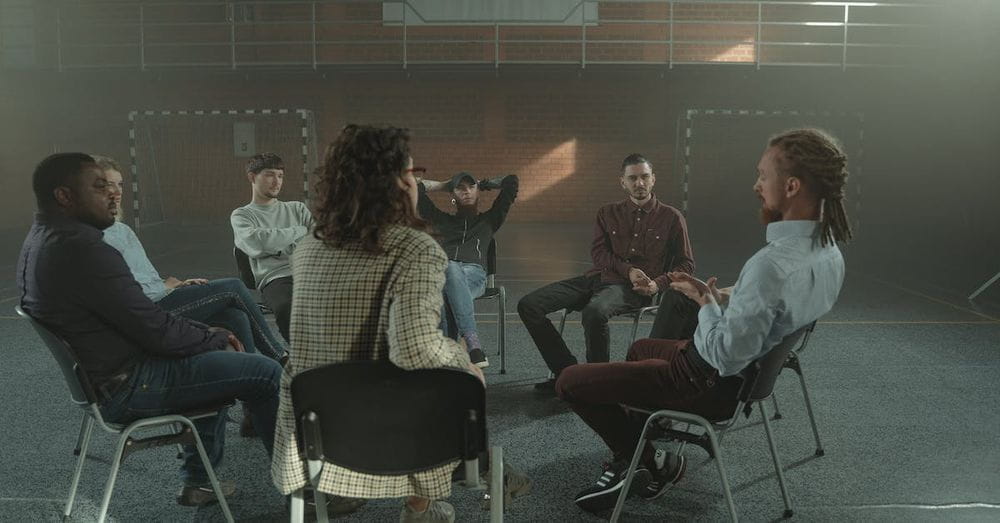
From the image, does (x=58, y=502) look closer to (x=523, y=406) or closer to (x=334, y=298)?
(x=334, y=298)

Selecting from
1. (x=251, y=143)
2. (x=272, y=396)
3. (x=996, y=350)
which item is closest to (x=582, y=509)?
(x=272, y=396)

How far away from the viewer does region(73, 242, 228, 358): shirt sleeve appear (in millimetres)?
2125

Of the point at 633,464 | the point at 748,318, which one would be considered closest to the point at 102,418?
the point at 633,464

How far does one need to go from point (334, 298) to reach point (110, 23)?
1139 cm

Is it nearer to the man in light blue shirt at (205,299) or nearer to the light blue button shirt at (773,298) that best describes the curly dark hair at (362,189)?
the light blue button shirt at (773,298)

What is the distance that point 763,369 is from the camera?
2.23 meters

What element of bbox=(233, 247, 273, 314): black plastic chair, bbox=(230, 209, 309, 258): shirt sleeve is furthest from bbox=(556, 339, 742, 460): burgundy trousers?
bbox=(233, 247, 273, 314): black plastic chair

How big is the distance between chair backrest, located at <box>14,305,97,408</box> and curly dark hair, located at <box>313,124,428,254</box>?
0.87 m

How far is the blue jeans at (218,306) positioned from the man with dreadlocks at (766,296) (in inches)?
62.7

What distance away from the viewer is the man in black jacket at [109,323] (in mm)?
2133

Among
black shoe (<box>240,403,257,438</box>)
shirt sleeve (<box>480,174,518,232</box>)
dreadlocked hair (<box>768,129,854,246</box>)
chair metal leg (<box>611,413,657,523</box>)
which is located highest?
dreadlocked hair (<box>768,129,854,246</box>)

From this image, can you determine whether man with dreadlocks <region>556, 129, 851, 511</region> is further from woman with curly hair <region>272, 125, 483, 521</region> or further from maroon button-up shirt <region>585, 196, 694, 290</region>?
maroon button-up shirt <region>585, 196, 694, 290</region>

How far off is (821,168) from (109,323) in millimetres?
2007

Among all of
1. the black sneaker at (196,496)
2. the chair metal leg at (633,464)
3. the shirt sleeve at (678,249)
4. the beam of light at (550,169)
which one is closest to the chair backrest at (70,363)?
the black sneaker at (196,496)
